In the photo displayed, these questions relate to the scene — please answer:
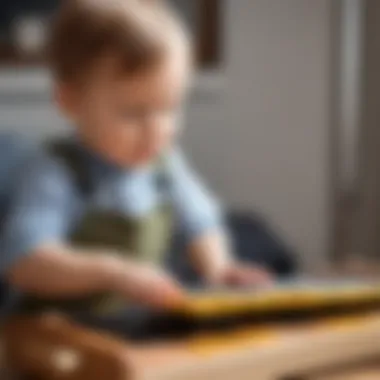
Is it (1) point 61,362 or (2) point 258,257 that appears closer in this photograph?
(1) point 61,362

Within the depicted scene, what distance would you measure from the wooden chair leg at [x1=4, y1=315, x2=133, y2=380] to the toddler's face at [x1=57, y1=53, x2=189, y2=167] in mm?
101

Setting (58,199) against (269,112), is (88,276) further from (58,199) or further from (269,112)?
(269,112)

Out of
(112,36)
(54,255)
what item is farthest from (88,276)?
(112,36)

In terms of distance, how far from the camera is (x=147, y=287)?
0.54 metres

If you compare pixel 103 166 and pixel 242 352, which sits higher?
pixel 103 166

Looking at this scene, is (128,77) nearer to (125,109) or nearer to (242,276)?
(125,109)

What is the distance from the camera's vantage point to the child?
536 mm

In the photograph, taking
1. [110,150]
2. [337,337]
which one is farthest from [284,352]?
[110,150]

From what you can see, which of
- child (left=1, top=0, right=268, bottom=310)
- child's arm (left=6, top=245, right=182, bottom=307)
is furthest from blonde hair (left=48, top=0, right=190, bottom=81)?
child's arm (left=6, top=245, right=182, bottom=307)

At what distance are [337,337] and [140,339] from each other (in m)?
0.11

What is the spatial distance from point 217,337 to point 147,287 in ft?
0.16

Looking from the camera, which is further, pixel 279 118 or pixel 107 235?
pixel 279 118

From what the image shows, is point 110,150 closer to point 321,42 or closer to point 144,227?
point 144,227

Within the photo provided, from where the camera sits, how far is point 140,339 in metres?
0.53
